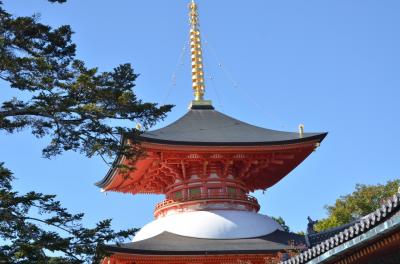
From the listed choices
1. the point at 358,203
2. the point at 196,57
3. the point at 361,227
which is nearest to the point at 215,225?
the point at 196,57

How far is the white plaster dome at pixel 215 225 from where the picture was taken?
69.7 ft

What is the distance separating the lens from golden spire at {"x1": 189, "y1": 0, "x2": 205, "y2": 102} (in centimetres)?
2638

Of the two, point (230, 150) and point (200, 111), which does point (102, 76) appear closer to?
point (230, 150)

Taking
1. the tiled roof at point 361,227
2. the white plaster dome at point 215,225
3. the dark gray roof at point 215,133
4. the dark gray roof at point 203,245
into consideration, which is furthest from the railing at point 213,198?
the tiled roof at point 361,227

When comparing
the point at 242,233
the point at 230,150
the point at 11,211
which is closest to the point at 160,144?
the point at 230,150

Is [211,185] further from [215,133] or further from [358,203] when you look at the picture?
[358,203]

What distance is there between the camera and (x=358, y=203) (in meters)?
37.0

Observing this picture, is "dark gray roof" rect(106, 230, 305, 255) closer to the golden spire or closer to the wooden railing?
the wooden railing

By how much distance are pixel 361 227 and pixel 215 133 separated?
1217 centimetres

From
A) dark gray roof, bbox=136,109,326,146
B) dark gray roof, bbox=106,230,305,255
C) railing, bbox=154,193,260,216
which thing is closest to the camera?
dark gray roof, bbox=106,230,305,255

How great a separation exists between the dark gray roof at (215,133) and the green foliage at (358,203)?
45.4 ft

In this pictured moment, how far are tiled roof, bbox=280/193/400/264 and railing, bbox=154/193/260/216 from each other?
9402 mm

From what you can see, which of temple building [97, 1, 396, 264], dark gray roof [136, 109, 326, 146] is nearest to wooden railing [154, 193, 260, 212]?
temple building [97, 1, 396, 264]

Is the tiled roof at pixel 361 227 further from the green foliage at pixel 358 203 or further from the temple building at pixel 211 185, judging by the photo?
the green foliage at pixel 358 203
